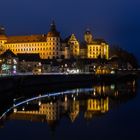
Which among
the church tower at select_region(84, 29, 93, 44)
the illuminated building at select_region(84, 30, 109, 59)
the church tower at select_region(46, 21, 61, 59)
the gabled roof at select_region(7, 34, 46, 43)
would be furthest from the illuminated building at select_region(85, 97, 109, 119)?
the church tower at select_region(84, 29, 93, 44)

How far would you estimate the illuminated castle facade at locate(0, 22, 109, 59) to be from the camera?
131m

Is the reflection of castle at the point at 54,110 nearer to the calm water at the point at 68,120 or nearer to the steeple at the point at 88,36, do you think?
the calm water at the point at 68,120

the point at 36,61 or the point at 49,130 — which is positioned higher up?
the point at 36,61

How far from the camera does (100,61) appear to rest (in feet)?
403

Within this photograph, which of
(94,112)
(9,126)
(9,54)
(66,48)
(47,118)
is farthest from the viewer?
(66,48)

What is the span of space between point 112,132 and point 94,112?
10.1 m

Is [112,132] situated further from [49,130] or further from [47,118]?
[47,118]

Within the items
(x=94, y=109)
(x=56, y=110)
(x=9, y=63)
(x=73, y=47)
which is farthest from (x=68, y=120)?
(x=73, y=47)

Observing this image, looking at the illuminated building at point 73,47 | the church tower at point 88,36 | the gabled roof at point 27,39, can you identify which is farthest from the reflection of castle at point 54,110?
the church tower at point 88,36

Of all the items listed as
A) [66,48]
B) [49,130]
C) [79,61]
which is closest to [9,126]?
[49,130]

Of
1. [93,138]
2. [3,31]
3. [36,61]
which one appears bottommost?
[93,138]

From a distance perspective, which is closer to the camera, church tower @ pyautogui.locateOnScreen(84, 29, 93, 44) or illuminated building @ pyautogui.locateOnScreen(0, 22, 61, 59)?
illuminated building @ pyautogui.locateOnScreen(0, 22, 61, 59)

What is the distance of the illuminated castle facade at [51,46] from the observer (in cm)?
13062

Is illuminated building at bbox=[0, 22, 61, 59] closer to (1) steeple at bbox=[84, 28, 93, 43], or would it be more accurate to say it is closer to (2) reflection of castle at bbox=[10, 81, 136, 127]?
(1) steeple at bbox=[84, 28, 93, 43]
